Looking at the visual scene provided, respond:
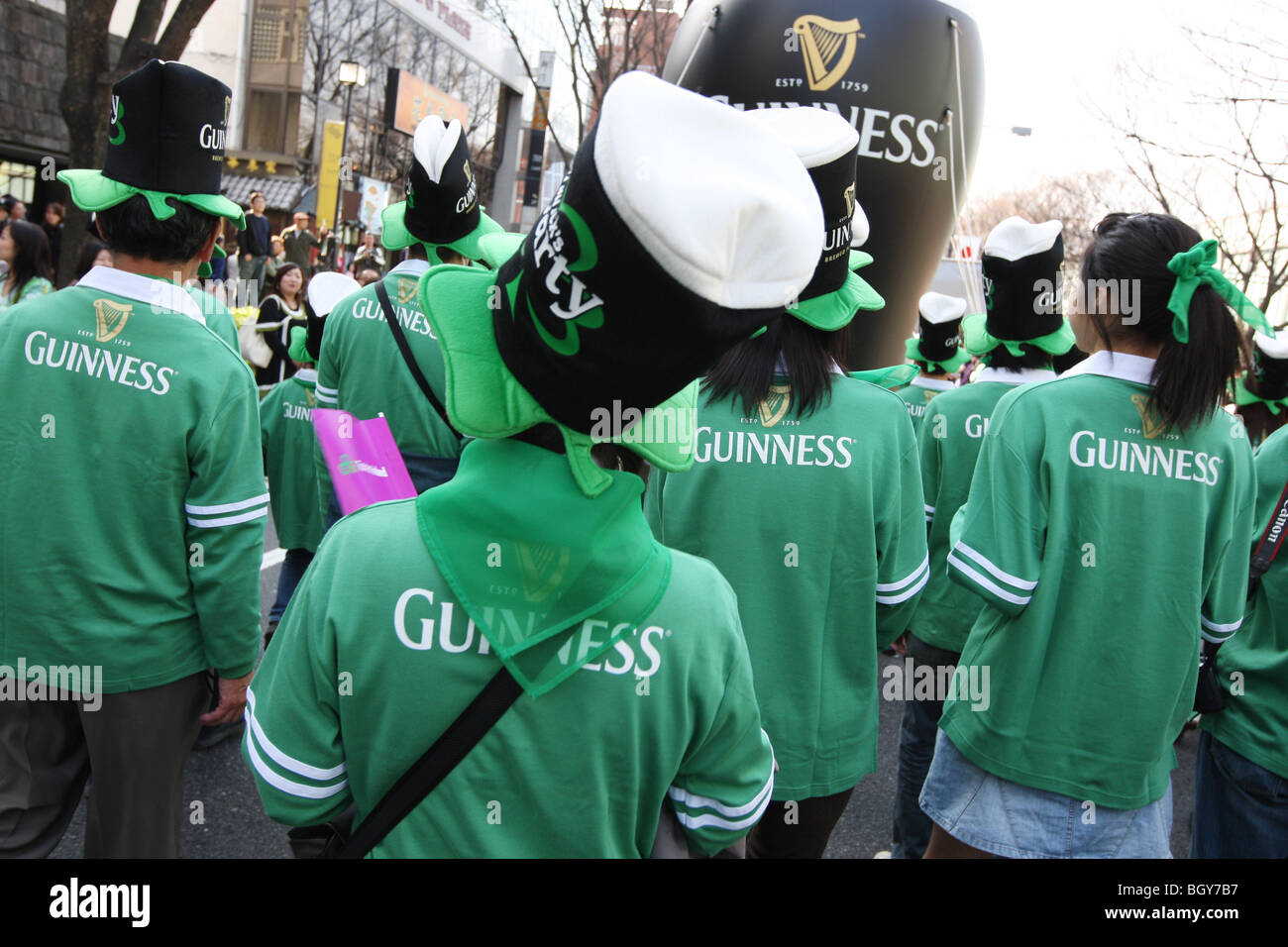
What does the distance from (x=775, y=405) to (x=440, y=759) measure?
129 centimetres

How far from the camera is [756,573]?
242cm

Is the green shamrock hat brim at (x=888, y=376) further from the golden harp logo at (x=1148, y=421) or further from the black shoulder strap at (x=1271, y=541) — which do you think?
the black shoulder strap at (x=1271, y=541)

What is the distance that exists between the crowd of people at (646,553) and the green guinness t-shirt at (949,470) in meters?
0.87

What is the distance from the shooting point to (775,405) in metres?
2.41

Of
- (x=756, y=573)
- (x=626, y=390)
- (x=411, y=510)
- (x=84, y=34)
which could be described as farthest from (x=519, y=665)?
(x=84, y=34)

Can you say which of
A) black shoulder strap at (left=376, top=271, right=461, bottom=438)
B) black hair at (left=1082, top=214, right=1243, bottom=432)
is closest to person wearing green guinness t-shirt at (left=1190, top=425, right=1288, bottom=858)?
black hair at (left=1082, top=214, right=1243, bottom=432)

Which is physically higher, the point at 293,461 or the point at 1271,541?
the point at 1271,541

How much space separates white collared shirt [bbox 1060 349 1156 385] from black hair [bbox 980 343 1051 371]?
1.28m

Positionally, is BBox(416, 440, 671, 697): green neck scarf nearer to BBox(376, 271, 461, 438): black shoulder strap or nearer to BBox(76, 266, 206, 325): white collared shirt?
BBox(76, 266, 206, 325): white collared shirt

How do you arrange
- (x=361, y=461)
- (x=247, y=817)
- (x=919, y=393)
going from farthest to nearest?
(x=919, y=393) → (x=247, y=817) → (x=361, y=461)

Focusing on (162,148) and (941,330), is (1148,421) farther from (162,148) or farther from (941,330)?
(941,330)

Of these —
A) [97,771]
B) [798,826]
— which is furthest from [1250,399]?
[97,771]
